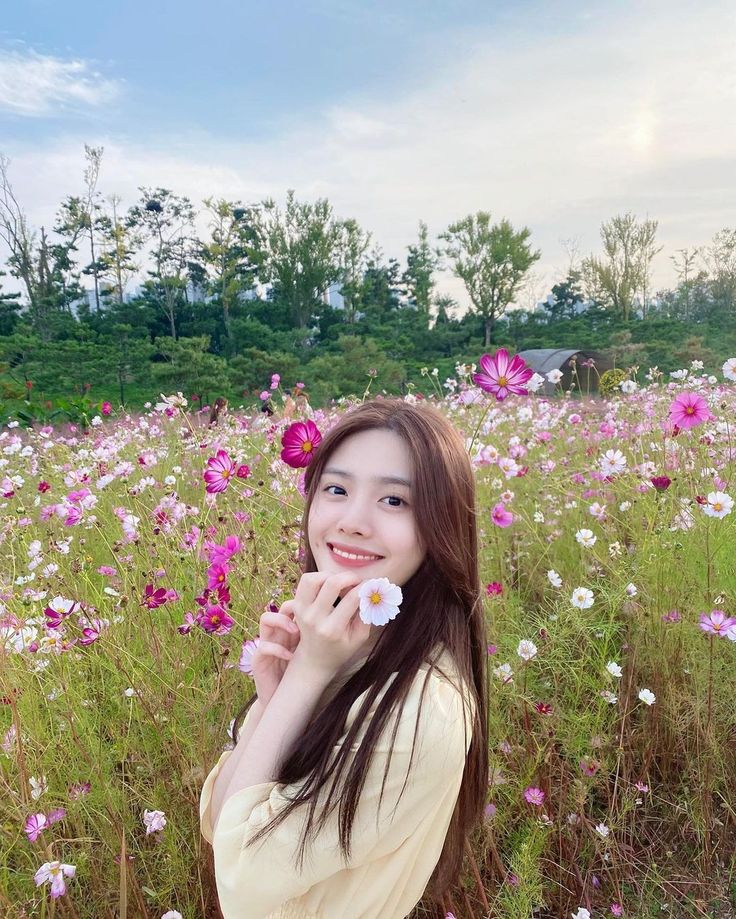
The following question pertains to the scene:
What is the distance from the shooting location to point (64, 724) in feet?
4.46

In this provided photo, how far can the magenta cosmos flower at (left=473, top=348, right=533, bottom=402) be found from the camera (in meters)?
1.01

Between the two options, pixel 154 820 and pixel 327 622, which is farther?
pixel 154 820

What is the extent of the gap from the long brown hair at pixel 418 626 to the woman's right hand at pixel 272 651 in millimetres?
81

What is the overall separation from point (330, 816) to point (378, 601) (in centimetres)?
25

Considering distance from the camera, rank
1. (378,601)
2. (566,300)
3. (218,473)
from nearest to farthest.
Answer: (378,601)
(218,473)
(566,300)

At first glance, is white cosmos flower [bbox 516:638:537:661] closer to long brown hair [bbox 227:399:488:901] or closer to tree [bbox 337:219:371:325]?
long brown hair [bbox 227:399:488:901]

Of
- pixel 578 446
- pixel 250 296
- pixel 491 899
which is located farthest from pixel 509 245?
pixel 491 899

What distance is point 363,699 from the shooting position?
75cm

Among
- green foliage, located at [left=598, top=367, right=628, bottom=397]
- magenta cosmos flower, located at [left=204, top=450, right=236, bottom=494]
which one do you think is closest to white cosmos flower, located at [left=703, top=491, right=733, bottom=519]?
magenta cosmos flower, located at [left=204, top=450, right=236, bottom=494]

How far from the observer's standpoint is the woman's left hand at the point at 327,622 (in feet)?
2.25

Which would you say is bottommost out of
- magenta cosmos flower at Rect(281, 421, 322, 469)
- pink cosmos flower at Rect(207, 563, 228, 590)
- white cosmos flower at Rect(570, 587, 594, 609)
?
white cosmos flower at Rect(570, 587, 594, 609)

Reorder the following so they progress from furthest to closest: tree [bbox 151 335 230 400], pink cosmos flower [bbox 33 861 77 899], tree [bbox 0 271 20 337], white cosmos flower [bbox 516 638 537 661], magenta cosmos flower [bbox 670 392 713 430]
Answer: tree [bbox 0 271 20 337] → tree [bbox 151 335 230 400] → magenta cosmos flower [bbox 670 392 713 430] → white cosmos flower [bbox 516 638 537 661] → pink cosmos flower [bbox 33 861 77 899]

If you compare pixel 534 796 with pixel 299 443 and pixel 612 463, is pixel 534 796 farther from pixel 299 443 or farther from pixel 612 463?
pixel 612 463

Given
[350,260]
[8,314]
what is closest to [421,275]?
[350,260]
